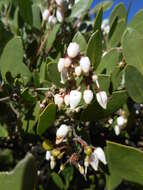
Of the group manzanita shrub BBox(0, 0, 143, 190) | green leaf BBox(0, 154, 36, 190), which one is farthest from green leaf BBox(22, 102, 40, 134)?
green leaf BBox(0, 154, 36, 190)

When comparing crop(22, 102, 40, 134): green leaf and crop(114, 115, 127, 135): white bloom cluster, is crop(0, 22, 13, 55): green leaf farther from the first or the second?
crop(114, 115, 127, 135): white bloom cluster

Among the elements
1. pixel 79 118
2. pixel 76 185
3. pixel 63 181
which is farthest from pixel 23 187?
pixel 76 185

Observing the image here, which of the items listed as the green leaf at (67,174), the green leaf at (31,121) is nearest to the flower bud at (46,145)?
the green leaf at (31,121)

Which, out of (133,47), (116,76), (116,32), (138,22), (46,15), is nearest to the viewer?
(133,47)

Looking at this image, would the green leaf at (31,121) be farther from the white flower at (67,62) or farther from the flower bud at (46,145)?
the white flower at (67,62)

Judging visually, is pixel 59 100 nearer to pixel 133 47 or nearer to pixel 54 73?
pixel 54 73

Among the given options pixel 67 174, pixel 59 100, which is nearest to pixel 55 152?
pixel 59 100

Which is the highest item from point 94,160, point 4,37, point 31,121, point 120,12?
point 120,12
